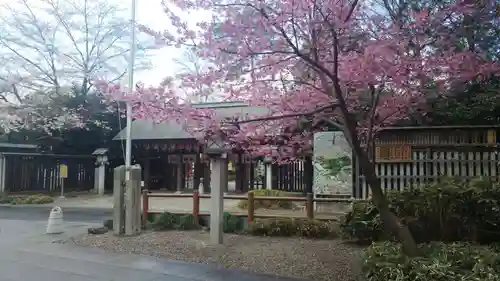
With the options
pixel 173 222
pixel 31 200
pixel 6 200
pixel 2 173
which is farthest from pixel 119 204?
pixel 2 173

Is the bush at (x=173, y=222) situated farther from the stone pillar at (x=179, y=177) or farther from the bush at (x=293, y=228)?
the stone pillar at (x=179, y=177)

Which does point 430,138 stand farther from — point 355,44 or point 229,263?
point 229,263

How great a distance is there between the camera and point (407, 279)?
5.52m

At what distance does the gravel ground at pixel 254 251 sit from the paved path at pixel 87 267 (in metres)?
0.42

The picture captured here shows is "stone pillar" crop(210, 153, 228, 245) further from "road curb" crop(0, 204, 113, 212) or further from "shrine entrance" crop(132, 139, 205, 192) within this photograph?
"shrine entrance" crop(132, 139, 205, 192)

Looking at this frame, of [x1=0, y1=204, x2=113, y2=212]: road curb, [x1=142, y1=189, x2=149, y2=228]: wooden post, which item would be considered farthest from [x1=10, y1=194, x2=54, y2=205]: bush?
[x1=142, y1=189, x2=149, y2=228]: wooden post

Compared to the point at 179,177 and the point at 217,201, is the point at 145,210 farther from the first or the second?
the point at 179,177

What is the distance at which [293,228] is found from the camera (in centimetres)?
1005

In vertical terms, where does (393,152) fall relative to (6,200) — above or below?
above

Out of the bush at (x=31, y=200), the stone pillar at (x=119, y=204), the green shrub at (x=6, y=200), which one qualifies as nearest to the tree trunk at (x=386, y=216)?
the stone pillar at (x=119, y=204)

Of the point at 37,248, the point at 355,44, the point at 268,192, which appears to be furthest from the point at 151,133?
the point at 355,44

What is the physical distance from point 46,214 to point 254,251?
11256 millimetres

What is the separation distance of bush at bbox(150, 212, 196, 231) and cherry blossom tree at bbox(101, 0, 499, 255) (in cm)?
429

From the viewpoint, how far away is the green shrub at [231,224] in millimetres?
10695
